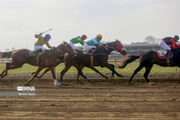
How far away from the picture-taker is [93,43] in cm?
1272

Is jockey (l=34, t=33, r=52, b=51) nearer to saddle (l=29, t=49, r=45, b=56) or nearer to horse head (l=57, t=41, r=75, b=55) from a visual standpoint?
saddle (l=29, t=49, r=45, b=56)

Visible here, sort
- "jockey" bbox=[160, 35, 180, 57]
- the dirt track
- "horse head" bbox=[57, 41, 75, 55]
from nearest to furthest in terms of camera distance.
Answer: the dirt track → "jockey" bbox=[160, 35, 180, 57] → "horse head" bbox=[57, 41, 75, 55]

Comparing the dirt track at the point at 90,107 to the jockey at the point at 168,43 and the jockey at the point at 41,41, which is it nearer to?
the jockey at the point at 41,41

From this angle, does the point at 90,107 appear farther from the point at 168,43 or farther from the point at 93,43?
the point at 93,43

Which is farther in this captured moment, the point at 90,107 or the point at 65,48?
the point at 65,48

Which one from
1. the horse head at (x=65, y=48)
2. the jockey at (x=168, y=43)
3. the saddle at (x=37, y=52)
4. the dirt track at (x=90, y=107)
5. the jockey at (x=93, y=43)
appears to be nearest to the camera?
the dirt track at (x=90, y=107)

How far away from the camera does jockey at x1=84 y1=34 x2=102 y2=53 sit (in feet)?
41.6

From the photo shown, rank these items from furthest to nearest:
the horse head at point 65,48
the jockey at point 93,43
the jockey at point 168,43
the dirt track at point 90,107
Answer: the jockey at point 93,43, the horse head at point 65,48, the jockey at point 168,43, the dirt track at point 90,107

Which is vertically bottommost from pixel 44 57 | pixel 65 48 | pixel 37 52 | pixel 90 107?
pixel 90 107

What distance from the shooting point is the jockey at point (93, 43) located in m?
12.7

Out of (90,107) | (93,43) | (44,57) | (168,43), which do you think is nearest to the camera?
(90,107)

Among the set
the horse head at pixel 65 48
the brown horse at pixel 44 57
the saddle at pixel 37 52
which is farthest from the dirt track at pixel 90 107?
the horse head at pixel 65 48

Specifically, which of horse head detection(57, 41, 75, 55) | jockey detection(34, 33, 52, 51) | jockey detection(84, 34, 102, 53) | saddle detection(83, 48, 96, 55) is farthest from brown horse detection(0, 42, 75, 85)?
jockey detection(84, 34, 102, 53)

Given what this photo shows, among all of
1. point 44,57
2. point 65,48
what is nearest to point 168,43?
point 65,48
